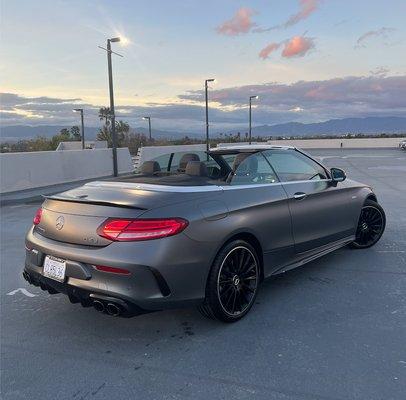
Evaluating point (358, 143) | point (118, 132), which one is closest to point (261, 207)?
point (118, 132)

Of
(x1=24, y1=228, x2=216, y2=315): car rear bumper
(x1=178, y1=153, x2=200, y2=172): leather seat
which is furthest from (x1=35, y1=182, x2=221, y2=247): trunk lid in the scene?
(x1=178, y1=153, x2=200, y2=172): leather seat

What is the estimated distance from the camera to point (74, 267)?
3332mm

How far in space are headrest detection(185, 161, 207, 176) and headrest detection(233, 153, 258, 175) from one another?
303 millimetres

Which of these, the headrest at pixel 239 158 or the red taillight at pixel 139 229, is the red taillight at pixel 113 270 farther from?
the headrest at pixel 239 158

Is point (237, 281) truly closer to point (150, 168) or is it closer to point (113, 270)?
point (113, 270)

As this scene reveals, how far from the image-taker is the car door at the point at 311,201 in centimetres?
451

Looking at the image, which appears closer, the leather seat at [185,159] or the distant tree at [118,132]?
the leather seat at [185,159]

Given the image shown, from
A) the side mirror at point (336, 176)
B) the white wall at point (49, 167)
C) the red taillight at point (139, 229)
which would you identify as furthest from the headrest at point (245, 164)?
the white wall at point (49, 167)

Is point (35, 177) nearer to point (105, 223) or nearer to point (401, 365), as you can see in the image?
point (105, 223)

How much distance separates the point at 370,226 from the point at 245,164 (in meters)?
2.57

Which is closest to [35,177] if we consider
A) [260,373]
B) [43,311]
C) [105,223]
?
[43,311]

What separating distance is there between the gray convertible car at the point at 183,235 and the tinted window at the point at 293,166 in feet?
0.07

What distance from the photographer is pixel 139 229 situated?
320 centimetres

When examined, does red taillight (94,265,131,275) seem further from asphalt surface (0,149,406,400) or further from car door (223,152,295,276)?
car door (223,152,295,276)
